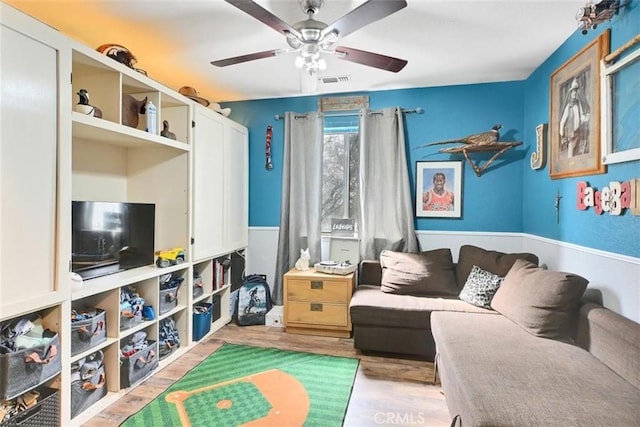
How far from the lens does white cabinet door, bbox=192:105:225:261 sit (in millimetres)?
2889

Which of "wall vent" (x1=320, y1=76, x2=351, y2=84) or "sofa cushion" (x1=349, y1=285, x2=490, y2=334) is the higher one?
"wall vent" (x1=320, y1=76, x2=351, y2=84)

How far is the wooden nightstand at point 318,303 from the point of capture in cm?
311

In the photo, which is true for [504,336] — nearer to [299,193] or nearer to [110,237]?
[299,193]

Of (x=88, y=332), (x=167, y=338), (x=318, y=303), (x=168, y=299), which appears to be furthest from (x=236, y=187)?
(x=88, y=332)

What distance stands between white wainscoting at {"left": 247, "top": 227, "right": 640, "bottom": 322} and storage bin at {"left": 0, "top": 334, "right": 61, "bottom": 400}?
2.33 metres

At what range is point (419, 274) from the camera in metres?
3.00

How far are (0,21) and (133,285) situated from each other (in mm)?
1762

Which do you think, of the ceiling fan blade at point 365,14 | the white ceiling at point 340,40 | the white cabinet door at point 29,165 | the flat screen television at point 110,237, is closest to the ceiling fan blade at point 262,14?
the ceiling fan blade at point 365,14

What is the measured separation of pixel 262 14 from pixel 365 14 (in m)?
0.52

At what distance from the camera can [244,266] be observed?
3.87 metres

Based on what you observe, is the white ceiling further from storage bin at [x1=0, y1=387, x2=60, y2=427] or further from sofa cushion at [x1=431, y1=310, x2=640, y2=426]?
storage bin at [x1=0, y1=387, x2=60, y2=427]

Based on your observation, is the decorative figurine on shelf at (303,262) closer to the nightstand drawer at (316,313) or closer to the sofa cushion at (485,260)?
the nightstand drawer at (316,313)

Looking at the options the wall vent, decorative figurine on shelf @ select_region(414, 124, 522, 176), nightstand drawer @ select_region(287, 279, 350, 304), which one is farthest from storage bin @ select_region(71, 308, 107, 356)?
decorative figurine on shelf @ select_region(414, 124, 522, 176)

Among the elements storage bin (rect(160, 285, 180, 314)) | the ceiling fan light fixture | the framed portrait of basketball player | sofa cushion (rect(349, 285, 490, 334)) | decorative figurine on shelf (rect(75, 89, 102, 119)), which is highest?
the ceiling fan light fixture
